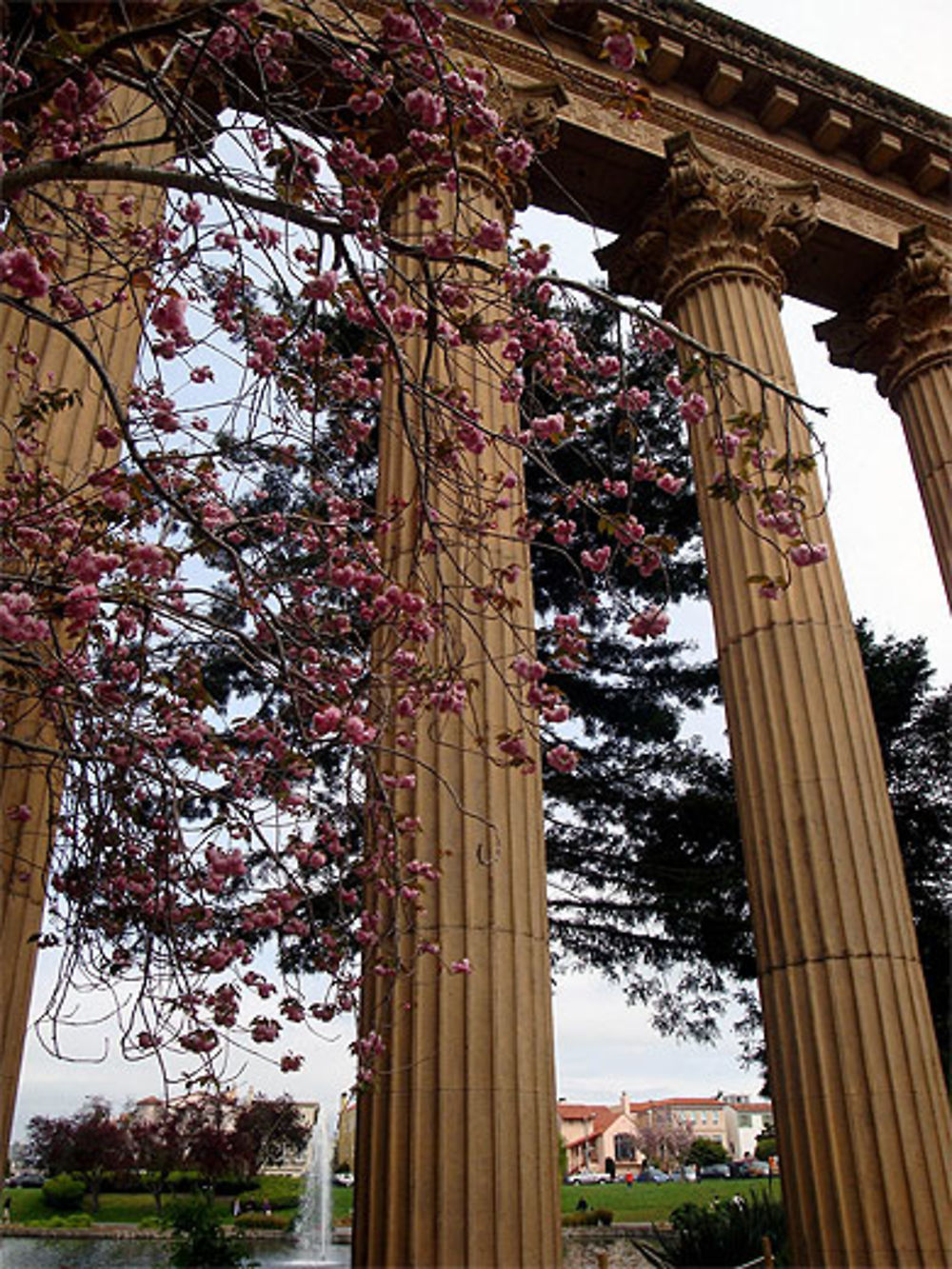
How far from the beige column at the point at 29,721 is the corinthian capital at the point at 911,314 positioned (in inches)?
516

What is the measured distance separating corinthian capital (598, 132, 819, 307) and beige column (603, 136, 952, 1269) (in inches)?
4.8

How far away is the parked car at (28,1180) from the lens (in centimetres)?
3180

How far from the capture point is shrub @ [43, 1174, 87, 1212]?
27938mm

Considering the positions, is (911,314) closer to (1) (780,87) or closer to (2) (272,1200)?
(1) (780,87)

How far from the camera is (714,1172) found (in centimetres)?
6022

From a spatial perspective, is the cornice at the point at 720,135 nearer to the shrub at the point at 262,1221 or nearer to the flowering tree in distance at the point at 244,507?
the flowering tree in distance at the point at 244,507

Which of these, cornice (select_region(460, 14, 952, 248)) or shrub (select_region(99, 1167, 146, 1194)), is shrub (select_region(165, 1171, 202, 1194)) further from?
cornice (select_region(460, 14, 952, 248))

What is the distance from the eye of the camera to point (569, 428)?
295 inches

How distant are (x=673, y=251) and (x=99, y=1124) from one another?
84.7ft

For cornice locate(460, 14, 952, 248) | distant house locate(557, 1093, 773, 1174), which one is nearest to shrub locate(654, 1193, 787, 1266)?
cornice locate(460, 14, 952, 248)

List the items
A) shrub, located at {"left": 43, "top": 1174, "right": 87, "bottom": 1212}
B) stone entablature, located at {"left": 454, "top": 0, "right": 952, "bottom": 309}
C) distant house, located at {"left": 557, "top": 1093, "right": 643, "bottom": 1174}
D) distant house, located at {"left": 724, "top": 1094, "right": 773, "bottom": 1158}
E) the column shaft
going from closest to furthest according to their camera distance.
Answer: the column shaft < stone entablature, located at {"left": 454, "top": 0, "right": 952, "bottom": 309} < shrub, located at {"left": 43, "top": 1174, "right": 87, "bottom": 1212} < distant house, located at {"left": 557, "top": 1093, "right": 643, "bottom": 1174} < distant house, located at {"left": 724, "top": 1094, "right": 773, "bottom": 1158}

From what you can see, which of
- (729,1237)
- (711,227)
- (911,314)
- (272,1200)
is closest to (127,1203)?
(272,1200)

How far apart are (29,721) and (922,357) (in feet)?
50.5

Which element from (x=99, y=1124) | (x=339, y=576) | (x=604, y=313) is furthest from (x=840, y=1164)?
(x=99, y=1124)
